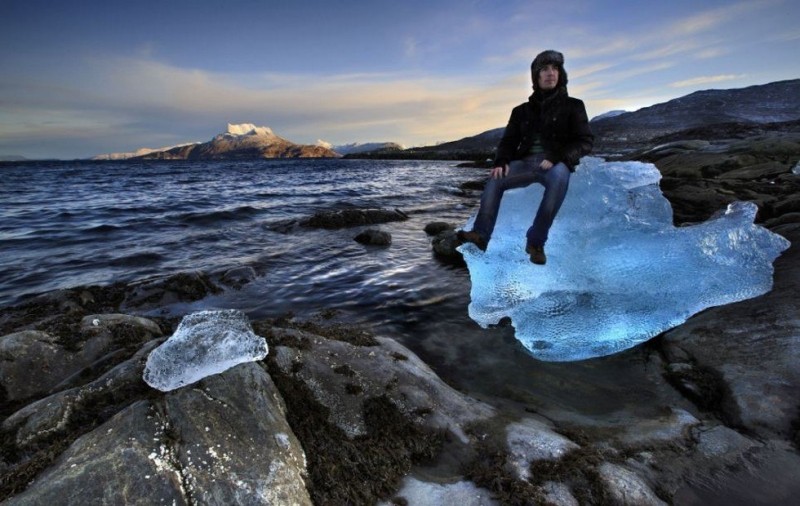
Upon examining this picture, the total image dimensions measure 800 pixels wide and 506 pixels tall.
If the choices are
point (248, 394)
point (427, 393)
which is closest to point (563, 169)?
point (427, 393)

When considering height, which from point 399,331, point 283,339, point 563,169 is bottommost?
point 399,331

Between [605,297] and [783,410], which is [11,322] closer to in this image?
[605,297]

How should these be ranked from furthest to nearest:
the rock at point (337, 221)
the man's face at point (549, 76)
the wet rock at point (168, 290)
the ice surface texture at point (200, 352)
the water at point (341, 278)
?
the rock at point (337, 221) < the wet rock at point (168, 290) < the man's face at point (549, 76) < the water at point (341, 278) < the ice surface texture at point (200, 352)

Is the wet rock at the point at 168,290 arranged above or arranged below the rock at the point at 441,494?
below

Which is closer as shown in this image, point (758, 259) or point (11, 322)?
point (758, 259)

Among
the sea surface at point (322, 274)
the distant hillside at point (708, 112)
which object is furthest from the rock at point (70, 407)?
the distant hillside at point (708, 112)

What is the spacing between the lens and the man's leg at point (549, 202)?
19.3 feet

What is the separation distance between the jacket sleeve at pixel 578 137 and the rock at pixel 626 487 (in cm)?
429

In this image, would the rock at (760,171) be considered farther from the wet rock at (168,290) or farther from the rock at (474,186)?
the wet rock at (168,290)

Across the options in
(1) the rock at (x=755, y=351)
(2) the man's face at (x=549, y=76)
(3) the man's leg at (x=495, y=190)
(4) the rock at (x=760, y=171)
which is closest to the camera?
(1) the rock at (x=755, y=351)

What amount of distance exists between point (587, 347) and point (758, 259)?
2948 millimetres

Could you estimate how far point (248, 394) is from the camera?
3191mm

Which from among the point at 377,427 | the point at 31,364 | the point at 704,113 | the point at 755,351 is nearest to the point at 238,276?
the point at 31,364

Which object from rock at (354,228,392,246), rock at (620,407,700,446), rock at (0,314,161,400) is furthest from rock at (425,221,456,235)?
rock at (620,407,700,446)
